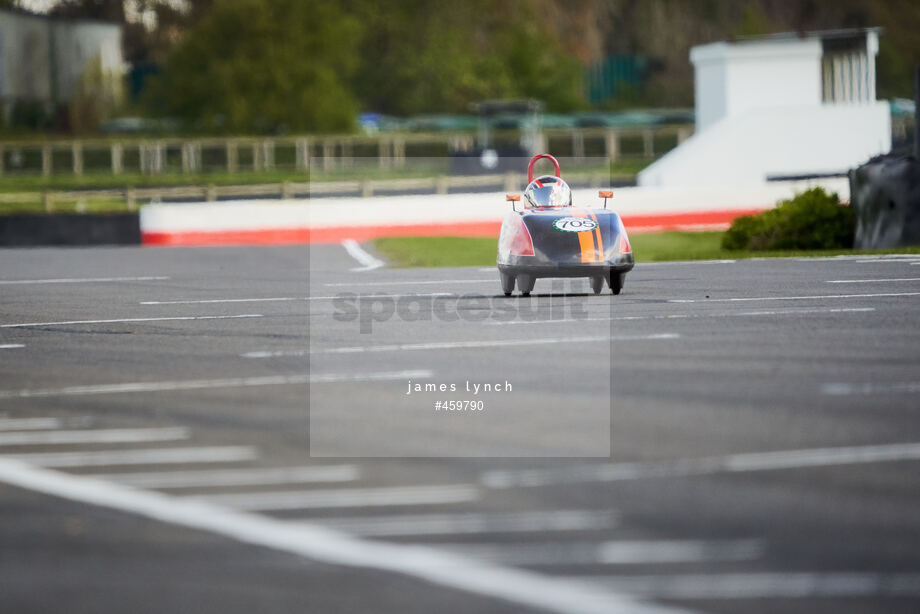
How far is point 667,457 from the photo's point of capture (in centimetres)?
725

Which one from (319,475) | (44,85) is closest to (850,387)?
(319,475)

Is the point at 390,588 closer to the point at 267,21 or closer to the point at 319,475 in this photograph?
the point at 319,475

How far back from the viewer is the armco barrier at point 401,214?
32125 millimetres

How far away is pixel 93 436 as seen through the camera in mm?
8172

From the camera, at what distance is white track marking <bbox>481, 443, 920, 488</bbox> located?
686 centimetres

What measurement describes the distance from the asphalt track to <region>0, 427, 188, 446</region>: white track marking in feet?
0.10

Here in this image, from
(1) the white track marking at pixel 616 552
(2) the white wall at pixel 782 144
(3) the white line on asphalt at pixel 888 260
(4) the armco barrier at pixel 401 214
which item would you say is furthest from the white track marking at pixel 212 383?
(2) the white wall at pixel 782 144

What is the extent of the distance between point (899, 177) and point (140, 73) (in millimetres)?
72325

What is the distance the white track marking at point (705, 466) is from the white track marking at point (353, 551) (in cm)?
113

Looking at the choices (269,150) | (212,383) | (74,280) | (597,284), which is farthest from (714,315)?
(269,150)

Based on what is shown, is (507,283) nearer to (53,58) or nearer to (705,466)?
(705,466)

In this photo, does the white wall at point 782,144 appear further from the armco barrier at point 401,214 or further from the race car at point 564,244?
the race car at point 564,244

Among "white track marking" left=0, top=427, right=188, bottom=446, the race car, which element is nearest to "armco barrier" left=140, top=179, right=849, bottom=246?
the race car

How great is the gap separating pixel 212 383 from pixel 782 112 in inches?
1239
